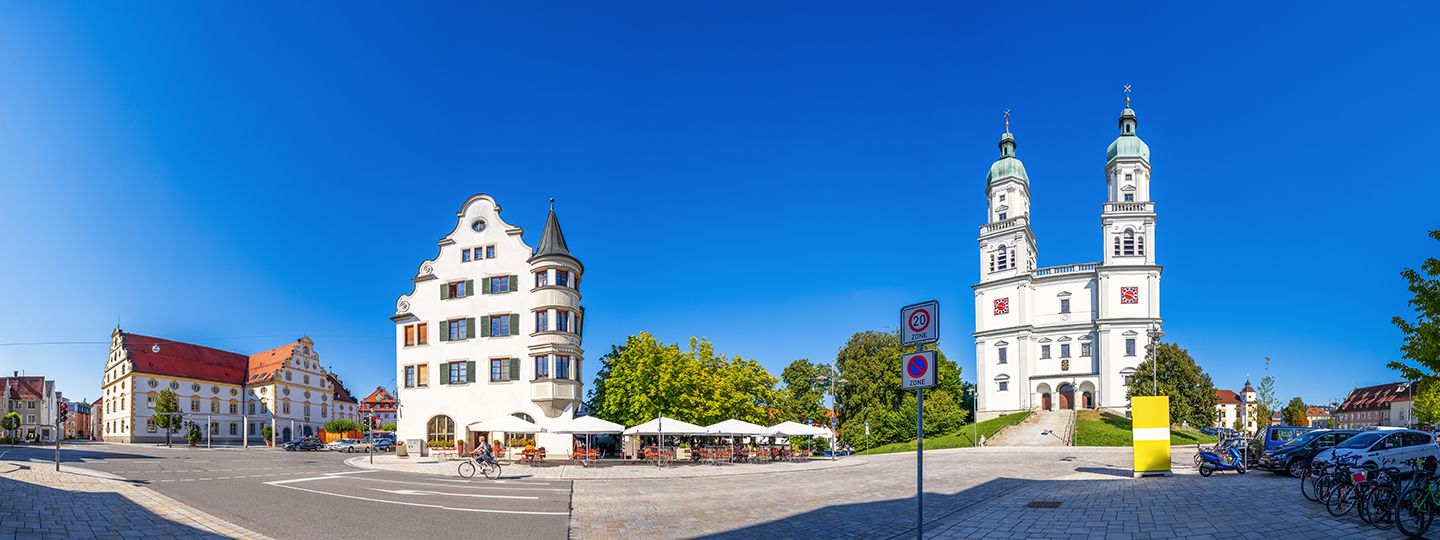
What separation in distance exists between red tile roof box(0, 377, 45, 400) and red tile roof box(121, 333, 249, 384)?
112 feet

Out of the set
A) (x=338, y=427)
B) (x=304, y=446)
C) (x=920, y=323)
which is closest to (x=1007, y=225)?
(x=304, y=446)

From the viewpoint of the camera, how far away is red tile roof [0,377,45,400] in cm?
10281

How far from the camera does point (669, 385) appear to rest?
138 ft

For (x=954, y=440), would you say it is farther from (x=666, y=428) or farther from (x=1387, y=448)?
(x=1387, y=448)

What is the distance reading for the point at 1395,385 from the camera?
127 meters

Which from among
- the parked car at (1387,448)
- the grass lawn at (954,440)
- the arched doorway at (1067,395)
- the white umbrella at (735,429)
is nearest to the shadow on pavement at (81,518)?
the white umbrella at (735,429)

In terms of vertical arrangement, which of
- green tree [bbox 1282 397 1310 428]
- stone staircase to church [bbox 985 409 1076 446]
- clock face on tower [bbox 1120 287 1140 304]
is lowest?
green tree [bbox 1282 397 1310 428]

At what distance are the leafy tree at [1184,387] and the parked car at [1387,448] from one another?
1558 inches

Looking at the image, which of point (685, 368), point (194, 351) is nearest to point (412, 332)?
point (685, 368)

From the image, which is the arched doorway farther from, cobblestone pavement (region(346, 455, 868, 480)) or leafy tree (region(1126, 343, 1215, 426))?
cobblestone pavement (region(346, 455, 868, 480))

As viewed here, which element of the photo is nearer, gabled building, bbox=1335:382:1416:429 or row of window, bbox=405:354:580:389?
row of window, bbox=405:354:580:389

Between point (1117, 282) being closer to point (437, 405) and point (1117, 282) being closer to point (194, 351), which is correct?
point (437, 405)

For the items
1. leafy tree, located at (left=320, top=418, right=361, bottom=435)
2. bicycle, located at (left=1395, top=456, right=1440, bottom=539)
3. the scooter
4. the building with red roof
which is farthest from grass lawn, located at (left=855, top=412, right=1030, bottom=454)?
the building with red roof

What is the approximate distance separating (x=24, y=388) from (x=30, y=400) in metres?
2.14
